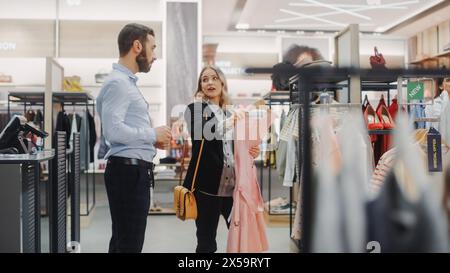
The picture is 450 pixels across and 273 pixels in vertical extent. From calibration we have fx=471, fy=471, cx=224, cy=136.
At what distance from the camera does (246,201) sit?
2.44 m

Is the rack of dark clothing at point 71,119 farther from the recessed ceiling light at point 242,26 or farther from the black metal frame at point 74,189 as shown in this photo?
the recessed ceiling light at point 242,26

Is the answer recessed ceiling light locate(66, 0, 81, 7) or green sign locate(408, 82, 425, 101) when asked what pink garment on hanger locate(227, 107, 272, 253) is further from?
recessed ceiling light locate(66, 0, 81, 7)

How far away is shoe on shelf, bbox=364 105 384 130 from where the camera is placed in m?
3.08

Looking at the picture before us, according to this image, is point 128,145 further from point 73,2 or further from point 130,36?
point 73,2

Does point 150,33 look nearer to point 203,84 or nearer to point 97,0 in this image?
point 203,84

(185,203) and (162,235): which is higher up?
(185,203)

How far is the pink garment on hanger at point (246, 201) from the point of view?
2.43 m

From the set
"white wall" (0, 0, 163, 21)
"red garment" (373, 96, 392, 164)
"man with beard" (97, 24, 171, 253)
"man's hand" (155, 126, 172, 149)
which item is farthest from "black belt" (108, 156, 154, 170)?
"white wall" (0, 0, 163, 21)

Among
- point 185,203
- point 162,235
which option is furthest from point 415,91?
point 162,235

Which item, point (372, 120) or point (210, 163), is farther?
point (372, 120)

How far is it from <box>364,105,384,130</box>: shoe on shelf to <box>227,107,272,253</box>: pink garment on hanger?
0.90 m

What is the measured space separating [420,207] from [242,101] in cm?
898

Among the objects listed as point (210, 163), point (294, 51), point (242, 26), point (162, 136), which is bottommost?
point (210, 163)

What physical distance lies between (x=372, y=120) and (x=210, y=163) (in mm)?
1282
